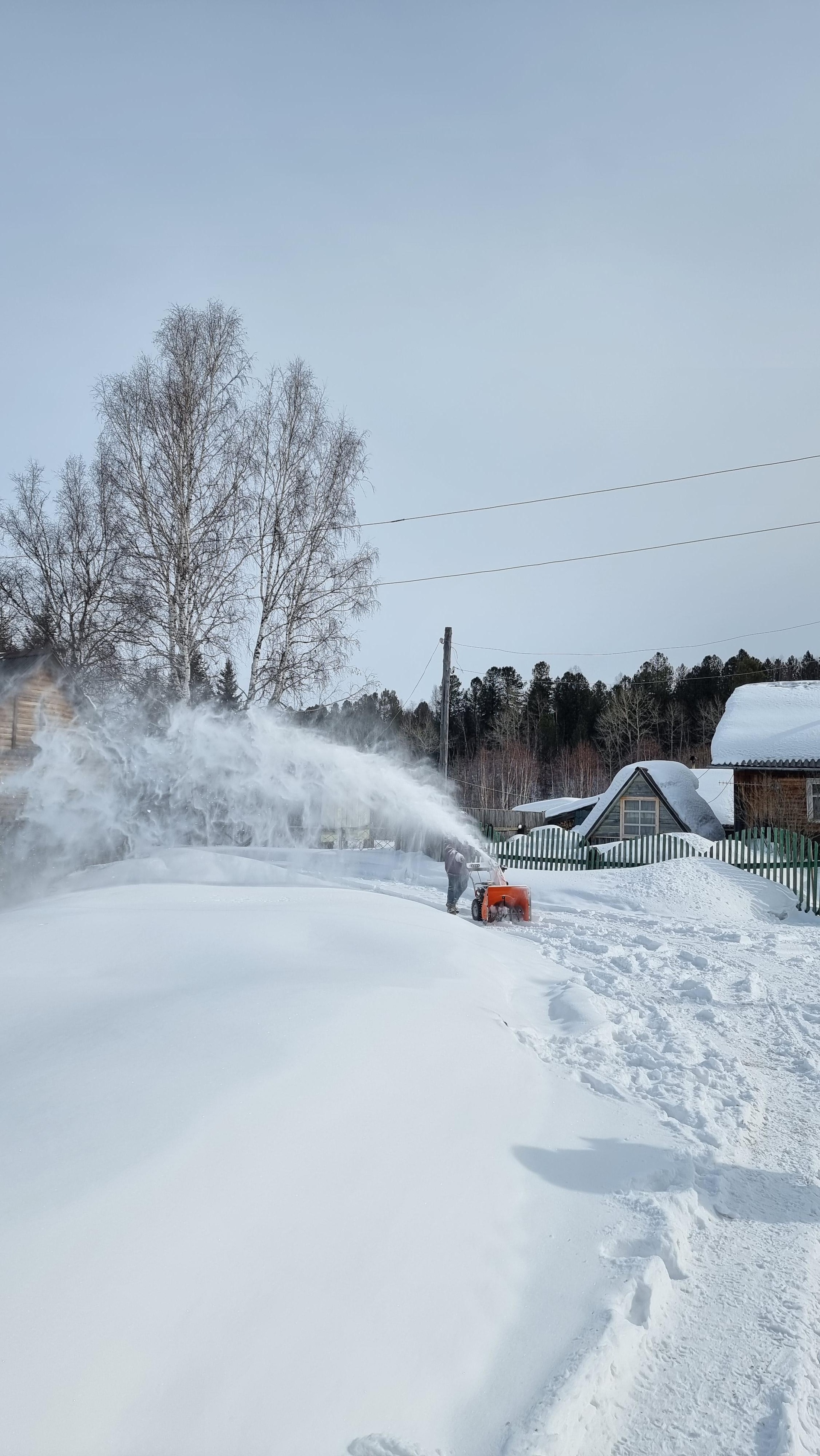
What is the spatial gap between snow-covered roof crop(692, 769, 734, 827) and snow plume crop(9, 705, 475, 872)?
17619 mm

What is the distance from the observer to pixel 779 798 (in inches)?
1011

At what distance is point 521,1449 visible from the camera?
2.20m

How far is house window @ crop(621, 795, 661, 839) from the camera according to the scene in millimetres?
26234

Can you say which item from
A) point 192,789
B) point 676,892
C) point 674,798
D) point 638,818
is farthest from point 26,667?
point 674,798

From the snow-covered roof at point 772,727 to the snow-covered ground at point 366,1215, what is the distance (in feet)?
71.2

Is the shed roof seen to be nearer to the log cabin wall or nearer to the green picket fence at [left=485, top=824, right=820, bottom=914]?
the log cabin wall

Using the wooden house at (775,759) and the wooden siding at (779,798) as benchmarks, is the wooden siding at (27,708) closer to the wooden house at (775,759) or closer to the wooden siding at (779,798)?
the wooden house at (775,759)

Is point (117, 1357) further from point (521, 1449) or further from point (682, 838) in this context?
point (682, 838)

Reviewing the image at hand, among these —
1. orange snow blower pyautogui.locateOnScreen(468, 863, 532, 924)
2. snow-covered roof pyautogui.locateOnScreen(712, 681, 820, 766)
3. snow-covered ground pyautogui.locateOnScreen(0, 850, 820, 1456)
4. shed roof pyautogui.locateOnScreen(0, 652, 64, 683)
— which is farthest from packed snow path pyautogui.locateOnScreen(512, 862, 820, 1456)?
snow-covered roof pyautogui.locateOnScreen(712, 681, 820, 766)

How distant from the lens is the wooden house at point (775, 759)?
82.8 feet

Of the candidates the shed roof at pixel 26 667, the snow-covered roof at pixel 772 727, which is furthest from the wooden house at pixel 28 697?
the snow-covered roof at pixel 772 727

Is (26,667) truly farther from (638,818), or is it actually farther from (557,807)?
(557,807)

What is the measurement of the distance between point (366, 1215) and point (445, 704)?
2025 centimetres

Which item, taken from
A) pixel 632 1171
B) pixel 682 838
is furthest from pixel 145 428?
pixel 632 1171
